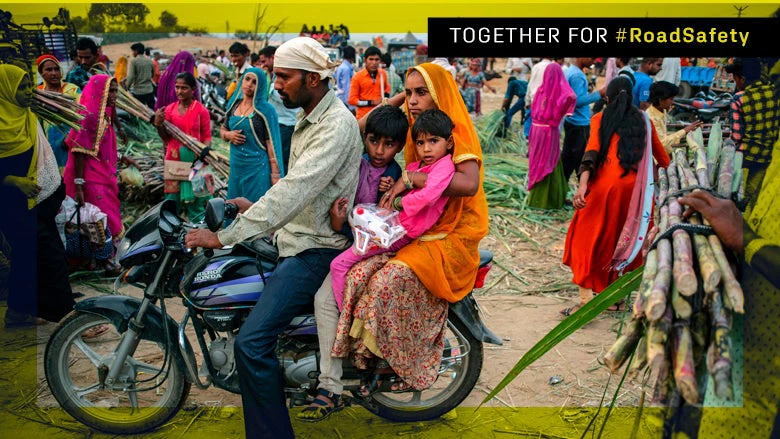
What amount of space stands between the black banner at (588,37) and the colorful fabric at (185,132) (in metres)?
2.70

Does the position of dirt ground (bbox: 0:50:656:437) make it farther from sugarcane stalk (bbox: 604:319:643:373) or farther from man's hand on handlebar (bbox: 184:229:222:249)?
man's hand on handlebar (bbox: 184:229:222:249)

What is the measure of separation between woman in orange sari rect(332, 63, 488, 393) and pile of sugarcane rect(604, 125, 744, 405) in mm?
1165

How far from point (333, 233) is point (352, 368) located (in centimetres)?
75

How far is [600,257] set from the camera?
207 inches

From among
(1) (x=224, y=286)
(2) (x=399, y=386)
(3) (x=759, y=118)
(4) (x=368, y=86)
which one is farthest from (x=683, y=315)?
(4) (x=368, y=86)

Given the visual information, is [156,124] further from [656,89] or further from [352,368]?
[656,89]

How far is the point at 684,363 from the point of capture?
175cm

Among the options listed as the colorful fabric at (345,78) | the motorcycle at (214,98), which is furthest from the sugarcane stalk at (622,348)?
the motorcycle at (214,98)

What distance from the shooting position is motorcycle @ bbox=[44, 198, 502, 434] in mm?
3268

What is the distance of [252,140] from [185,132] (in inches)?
44.1

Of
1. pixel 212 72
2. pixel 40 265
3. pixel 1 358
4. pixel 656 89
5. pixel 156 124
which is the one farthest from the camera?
pixel 212 72

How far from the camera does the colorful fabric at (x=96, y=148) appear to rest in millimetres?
5559

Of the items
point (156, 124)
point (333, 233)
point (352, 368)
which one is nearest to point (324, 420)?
point (352, 368)

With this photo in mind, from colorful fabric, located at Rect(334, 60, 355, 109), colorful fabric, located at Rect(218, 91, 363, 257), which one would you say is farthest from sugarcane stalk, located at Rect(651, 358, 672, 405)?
colorful fabric, located at Rect(334, 60, 355, 109)
